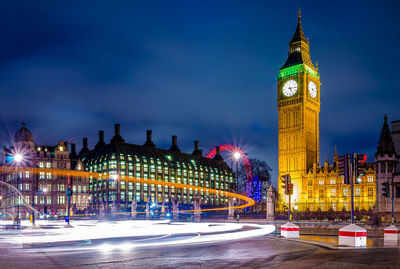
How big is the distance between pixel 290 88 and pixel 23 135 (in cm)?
7288

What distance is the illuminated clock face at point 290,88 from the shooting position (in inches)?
4926

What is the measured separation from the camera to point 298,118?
124 meters

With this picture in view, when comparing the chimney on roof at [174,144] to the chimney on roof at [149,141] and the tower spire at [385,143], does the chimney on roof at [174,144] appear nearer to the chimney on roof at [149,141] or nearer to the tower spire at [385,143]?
the chimney on roof at [149,141]

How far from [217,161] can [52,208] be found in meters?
101

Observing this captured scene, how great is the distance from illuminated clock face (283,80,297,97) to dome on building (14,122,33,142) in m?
70.2

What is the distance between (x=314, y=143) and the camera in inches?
4970

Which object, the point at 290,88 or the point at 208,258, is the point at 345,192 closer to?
the point at 290,88

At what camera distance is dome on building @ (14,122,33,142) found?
112375mm

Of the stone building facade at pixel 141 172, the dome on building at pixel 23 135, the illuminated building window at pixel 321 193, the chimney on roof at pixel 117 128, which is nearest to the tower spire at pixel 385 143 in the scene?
the illuminated building window at pixel 321 193

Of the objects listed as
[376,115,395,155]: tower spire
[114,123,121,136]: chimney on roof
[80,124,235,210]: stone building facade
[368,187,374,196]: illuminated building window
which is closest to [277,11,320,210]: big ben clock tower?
[368,187,374,196]: illuminated building window

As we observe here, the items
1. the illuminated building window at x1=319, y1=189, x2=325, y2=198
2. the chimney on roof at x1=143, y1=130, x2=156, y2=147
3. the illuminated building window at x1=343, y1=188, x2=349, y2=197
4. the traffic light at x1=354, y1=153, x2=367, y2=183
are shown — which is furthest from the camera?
the chimney on roof at x1=143, y1=130, x2=156, y2=147

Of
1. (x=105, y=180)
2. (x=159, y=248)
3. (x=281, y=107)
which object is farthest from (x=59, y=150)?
(x=159, y=248)

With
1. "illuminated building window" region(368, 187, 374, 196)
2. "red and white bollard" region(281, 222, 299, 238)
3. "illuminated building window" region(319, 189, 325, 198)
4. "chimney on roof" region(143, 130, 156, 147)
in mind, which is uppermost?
"chimney on roof" region(143, 130, 156, 147)

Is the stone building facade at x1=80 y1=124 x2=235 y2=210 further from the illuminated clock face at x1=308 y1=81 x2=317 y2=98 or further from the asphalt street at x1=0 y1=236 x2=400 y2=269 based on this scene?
the asphalt street at x1=0 y1=236 x2=400 y2=269
